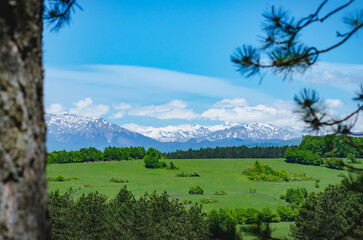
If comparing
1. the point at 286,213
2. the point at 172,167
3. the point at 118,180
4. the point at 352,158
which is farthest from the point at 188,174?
the point at 352,158

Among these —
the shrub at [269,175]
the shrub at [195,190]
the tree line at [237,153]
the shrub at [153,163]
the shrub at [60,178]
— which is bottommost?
the shrub at [195,190]

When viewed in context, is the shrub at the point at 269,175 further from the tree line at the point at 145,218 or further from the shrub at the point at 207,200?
the tree line at the point at 145,218

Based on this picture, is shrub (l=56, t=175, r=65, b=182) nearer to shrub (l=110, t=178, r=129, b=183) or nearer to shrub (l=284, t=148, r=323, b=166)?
shrub (l=110, t=178, r=129, b=183)

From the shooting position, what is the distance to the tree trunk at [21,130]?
212 cm

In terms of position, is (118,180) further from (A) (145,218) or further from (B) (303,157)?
(B) (303,157)

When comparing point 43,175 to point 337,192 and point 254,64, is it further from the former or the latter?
point 337,192

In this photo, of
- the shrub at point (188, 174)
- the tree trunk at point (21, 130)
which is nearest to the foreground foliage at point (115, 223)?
the tree trunk at point (21, 130)

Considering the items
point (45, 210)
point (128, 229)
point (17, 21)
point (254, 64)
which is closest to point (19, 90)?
point (17, 21)

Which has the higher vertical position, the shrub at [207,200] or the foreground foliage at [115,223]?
the foreground foliage at [115,223]

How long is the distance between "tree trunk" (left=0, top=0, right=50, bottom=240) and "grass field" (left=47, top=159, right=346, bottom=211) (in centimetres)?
5932

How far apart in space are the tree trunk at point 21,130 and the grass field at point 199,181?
59319 millimetres

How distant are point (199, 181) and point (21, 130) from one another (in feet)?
299

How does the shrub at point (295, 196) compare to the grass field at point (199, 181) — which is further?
the grass field at point (199, 181)

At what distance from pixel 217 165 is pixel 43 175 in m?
117
